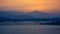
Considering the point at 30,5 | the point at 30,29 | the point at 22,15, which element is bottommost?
the point at 30,29

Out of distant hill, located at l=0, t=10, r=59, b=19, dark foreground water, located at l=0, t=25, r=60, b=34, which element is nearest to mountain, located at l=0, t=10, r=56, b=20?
distant hill, located at l=0, t=10, r=59, b=19

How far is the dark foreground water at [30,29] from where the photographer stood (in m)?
1.19

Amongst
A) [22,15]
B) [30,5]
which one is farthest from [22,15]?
[30,5]

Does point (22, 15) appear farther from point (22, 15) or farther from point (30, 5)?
point (30, 5)

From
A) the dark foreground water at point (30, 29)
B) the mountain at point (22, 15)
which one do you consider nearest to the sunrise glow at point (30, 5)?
the mountain at point (22, 15)

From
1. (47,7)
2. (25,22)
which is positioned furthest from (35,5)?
(25,22)

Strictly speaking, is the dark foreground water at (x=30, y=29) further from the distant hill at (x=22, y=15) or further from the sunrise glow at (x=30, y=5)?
the sunrise glow at (x=30, y=5)

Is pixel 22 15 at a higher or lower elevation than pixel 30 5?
lower

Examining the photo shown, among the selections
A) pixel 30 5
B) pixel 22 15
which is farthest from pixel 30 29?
pixel 30 5

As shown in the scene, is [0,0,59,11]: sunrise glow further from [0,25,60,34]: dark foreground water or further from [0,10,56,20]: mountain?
[0,25,60,34]: dark foreground water

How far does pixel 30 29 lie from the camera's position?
1.20m

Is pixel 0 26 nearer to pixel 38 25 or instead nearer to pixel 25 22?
pixel 25 22

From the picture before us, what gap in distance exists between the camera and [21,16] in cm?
118

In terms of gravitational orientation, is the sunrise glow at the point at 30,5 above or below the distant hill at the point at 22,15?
above
